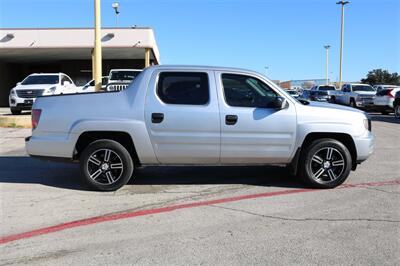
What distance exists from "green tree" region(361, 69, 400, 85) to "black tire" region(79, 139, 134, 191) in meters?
78.4

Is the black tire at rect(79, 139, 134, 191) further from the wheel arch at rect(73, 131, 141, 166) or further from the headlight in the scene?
the headlight

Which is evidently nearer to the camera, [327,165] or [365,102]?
[327,165]

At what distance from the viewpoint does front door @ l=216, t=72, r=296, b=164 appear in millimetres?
6664

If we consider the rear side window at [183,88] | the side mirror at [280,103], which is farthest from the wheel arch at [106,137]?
the side mirror at [280,103]

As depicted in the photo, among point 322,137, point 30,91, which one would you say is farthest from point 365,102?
point 322,137

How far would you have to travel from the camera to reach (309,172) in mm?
6875

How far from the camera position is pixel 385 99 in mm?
25125

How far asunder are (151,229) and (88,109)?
237 cm

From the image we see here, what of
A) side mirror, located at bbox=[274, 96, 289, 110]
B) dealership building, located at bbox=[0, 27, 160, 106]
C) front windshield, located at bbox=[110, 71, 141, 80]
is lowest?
side mirror, located at bbox=[274, 96, 289, 110]

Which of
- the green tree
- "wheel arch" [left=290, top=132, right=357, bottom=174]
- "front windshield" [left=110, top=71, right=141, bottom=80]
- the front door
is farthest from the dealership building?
the green tree

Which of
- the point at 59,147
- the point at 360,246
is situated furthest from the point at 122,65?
the point at 360,246

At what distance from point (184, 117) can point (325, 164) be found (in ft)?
7.35

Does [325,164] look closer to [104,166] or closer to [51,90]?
[104,166]

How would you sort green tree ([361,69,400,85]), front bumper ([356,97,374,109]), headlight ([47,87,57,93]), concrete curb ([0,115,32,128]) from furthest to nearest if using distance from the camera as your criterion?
green tree ([361,69,400,85]), front bumper ([356,97,374,109]), headlight ([47,87,57,93]), concrete curb ([0,115,32,128])
